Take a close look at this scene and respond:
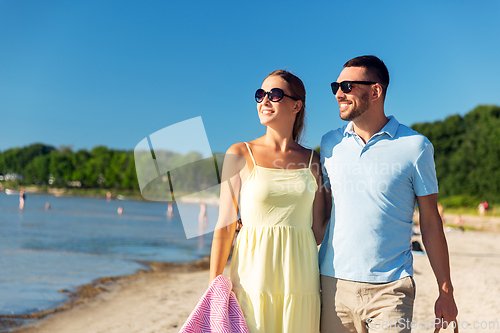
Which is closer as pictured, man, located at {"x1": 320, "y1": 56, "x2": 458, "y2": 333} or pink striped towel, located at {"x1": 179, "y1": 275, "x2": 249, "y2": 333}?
pink striped towel, located at {"x1": 179, "y1": 275, "x2": 249, "y2": 333}

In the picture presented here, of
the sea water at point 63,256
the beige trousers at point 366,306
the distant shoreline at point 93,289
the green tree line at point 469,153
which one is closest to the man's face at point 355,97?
the beige trousers at point 366,306

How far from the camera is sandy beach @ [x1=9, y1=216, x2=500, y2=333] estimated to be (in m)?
6.89

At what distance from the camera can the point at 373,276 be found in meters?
2.38

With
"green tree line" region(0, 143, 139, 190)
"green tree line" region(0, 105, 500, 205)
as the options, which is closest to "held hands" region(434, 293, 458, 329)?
"green tree line" region(0, 105, 500, 205)

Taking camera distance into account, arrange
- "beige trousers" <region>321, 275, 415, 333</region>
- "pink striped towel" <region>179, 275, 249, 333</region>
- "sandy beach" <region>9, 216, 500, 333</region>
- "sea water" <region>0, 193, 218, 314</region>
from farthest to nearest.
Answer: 1. "sea water" <region>0, 193, 218, 314</region>
2. "sandy beach" <region>9, 216, 500, 333</region>
3. "beige trousers" <region>321, 275, 415, 333</region>
4. "pink striped towel" <region>179, 275, 249, 333</region>

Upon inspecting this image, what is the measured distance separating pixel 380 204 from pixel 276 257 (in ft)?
2.28

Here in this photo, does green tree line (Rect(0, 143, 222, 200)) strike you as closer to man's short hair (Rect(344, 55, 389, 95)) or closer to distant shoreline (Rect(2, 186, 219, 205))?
distant shoreline (Rect(2, 186, 219, 205))

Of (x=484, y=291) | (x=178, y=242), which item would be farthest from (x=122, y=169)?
(x=484, y=291)

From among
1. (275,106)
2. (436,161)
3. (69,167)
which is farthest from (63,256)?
(69,167)

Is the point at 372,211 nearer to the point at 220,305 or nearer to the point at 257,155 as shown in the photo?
the point at 257,155

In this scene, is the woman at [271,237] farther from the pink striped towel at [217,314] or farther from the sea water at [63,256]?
the sea water at [63,256]

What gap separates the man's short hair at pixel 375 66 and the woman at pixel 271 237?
1.76 ft

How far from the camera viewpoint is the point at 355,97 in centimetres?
258

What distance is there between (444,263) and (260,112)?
1.45 meters
